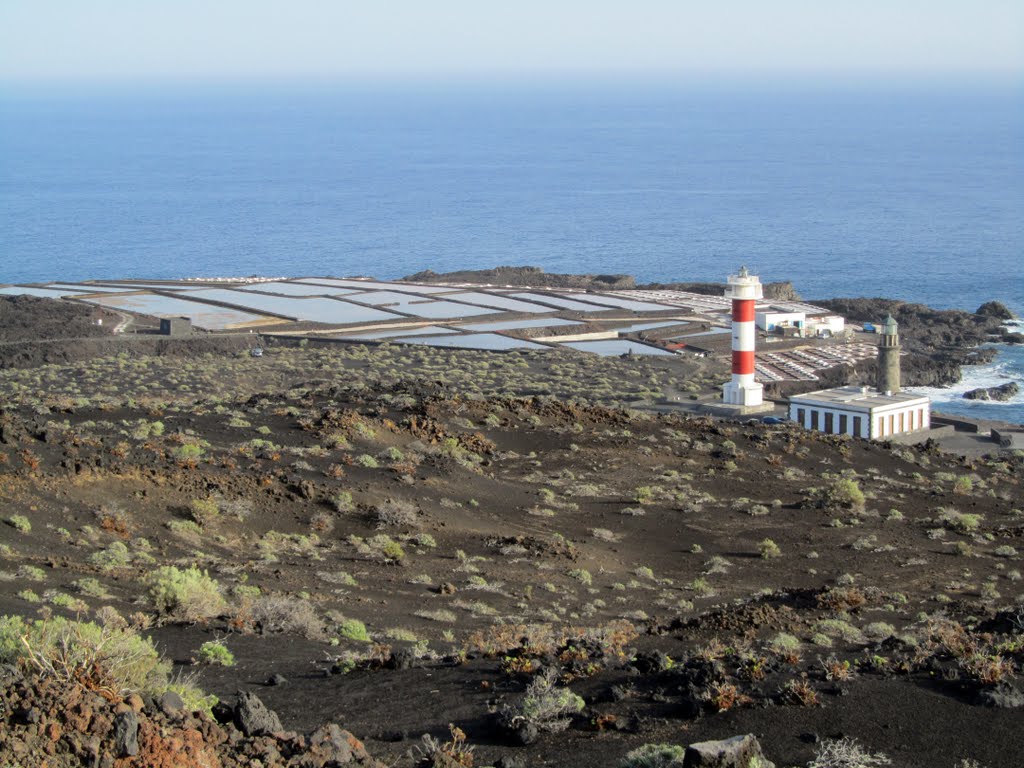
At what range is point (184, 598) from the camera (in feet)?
47.9

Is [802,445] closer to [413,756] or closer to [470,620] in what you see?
[470,620]

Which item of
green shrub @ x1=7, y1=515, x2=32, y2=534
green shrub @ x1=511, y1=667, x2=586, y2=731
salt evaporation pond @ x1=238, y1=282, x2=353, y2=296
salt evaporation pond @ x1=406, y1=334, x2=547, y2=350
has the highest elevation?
green shrub @ x1=511, y1=667, x2=586, y2=731

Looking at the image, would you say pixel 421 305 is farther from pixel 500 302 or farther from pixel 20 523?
pixel 20 523

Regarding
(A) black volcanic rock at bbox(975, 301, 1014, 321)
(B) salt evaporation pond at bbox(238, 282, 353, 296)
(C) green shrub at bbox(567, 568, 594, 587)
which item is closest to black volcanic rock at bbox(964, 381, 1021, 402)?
(A) black volcanic rock at bbox(975, 301, 1014, 321)

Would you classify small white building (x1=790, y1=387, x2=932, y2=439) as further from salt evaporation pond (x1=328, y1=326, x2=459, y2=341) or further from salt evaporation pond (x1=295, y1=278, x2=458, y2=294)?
salt evaporation pond (x1=295, y1=278, x2=458, y2=294)

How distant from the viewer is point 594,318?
217ft

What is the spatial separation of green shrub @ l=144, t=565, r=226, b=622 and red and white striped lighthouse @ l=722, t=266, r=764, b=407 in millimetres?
30369

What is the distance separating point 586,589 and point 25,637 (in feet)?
33.3

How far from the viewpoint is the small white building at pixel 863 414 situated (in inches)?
1682

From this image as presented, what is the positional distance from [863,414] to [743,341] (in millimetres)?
4584

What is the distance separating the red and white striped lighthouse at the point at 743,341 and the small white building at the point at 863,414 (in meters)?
1.55

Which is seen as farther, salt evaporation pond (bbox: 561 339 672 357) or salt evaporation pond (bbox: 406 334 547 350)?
salt evaporation pond (bbox: 561 339 672 357)

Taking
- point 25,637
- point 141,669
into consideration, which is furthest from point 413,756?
point 25,637

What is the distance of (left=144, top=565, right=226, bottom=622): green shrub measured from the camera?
14534 millimetres
